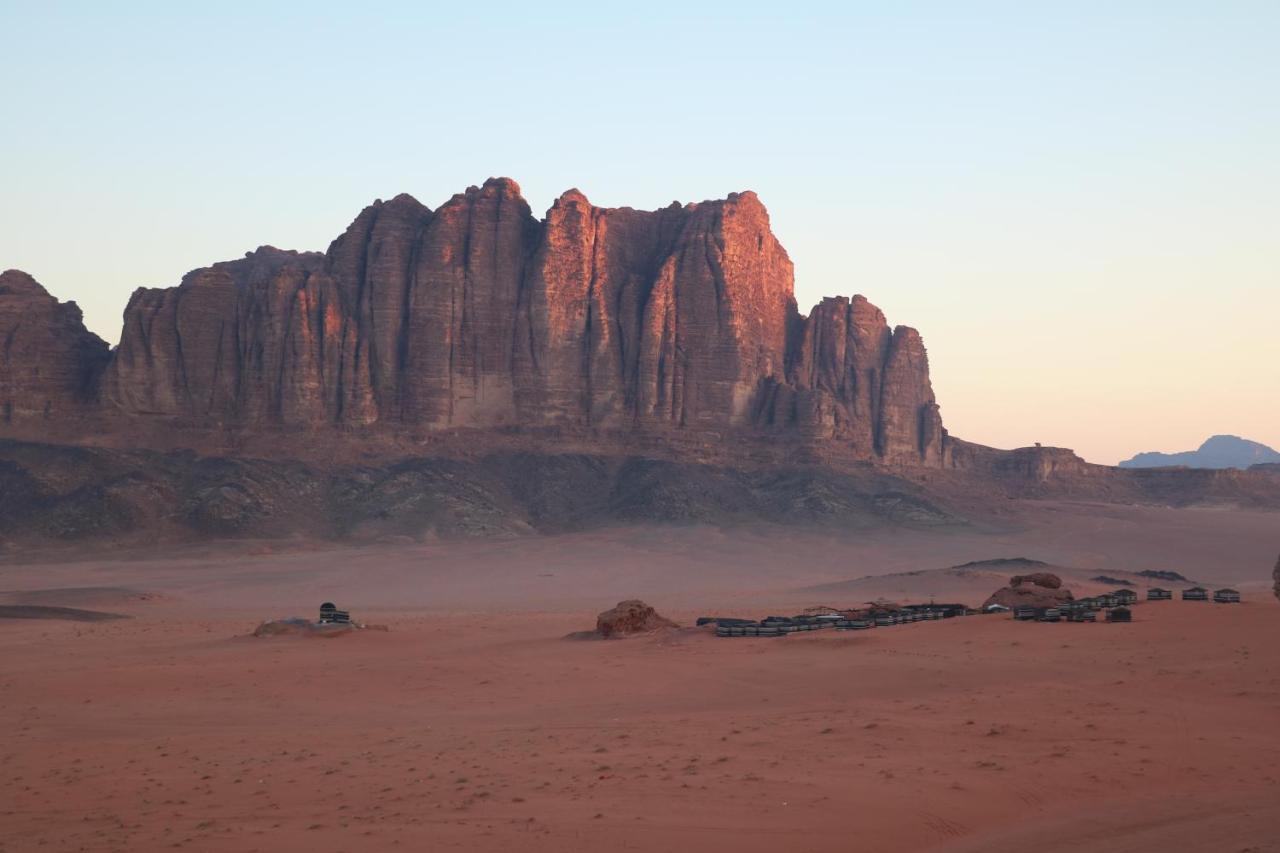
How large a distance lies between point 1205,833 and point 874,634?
2379cm

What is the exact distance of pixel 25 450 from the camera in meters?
93.6

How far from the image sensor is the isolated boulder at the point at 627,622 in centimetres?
4341

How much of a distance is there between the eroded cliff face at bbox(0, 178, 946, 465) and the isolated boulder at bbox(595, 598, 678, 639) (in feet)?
208

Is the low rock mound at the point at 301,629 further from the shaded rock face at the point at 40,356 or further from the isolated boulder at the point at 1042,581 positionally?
the shaded rock face at the point at 40,356

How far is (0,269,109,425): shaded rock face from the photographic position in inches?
3826

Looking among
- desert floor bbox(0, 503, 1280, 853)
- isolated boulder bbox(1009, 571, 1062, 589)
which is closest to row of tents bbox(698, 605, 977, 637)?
desert floor bbox(0, 503, 1280, 853)

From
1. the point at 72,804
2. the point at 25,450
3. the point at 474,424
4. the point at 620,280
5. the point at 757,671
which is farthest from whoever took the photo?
the point at 620,280

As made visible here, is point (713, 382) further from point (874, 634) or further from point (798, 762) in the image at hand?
point (798, 762)

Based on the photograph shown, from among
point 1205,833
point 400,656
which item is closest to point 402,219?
point 400,656

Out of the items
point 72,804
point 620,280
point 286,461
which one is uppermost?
point 620,280

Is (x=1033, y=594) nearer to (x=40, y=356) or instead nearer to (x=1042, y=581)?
(x=1042, y=581)

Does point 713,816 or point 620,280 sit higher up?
point 620,280

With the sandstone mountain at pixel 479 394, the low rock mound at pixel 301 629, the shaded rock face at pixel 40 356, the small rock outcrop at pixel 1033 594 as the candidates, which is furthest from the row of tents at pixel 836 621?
the shaded rock face at pixel 40 356

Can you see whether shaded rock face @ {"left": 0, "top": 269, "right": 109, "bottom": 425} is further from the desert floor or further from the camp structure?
the camp structure
